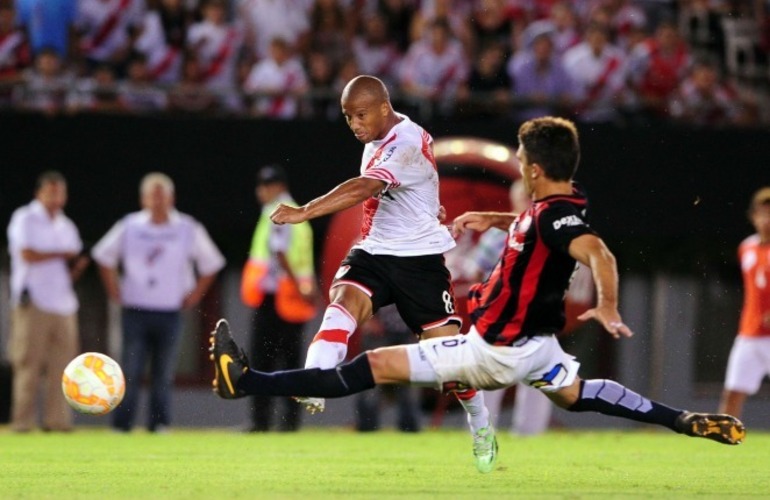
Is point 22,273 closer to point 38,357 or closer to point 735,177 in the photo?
point 38,357

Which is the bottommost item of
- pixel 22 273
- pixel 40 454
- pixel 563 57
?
pixel 40 454

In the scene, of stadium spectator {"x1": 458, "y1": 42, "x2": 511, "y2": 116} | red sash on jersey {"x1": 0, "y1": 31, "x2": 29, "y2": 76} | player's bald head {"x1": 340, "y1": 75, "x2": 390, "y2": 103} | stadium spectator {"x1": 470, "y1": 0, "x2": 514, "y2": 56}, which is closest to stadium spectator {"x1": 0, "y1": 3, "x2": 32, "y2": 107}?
red sash on jersey {"x1": 0, "y1": 31, "x2": 29, "y2": 76}

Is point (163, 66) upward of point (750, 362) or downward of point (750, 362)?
upward

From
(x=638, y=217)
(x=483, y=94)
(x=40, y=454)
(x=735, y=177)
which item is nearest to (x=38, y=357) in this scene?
(x=40, y=454)

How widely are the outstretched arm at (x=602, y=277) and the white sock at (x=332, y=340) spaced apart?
1973 mm

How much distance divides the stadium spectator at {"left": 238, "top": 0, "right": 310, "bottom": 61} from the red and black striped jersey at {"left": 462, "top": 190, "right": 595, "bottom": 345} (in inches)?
363

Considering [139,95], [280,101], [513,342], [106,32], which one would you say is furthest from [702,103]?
[513,342]

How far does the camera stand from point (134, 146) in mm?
16219

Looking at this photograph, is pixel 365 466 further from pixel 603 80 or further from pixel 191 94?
pixel 603 80

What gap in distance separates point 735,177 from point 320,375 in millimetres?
9796

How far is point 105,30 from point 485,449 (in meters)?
8.40

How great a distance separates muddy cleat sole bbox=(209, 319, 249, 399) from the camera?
837 centimetres

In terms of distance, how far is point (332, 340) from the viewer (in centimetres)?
941

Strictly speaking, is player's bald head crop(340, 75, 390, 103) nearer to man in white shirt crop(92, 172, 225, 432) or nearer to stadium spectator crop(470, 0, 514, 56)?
man in white shirt crop(92, 172, 225, 432)
